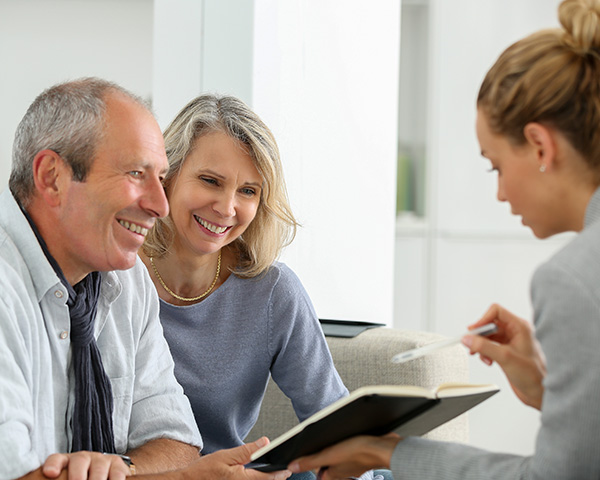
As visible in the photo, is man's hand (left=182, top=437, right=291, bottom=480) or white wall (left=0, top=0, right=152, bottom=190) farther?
white wall (left=0, top=0, right=152, bottom=190)

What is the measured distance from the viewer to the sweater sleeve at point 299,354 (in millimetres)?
1699

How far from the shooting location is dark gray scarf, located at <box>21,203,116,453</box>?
1.30m

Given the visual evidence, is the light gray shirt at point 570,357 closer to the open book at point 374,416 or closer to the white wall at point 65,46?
the open book at point 374,416

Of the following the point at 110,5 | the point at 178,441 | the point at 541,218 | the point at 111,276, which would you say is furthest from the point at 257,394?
the point at 110,5

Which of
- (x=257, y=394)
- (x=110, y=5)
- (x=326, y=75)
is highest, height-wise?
(x=110, y=5)

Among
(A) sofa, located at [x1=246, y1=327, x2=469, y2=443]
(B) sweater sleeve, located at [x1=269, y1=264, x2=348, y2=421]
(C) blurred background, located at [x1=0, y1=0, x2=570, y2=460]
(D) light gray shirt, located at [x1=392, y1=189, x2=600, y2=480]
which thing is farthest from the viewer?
(C) blurred background, located at [x1=0, y1=0, x2=570, y2=460]

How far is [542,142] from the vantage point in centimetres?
Answer: 103

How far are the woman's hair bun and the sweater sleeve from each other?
875 mm

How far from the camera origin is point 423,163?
412 centimetres

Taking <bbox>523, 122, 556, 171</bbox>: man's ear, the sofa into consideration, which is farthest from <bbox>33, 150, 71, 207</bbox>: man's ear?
the sofa

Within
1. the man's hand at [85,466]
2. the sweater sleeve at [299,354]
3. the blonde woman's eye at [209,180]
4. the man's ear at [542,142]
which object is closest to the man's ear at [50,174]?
the man's hand at [85,466]

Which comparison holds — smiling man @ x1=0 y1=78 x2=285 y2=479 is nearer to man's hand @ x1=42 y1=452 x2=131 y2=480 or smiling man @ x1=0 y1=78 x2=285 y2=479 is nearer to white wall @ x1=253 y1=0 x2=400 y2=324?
man's hand @ x1=42 y1=452 x2=131 y2=480

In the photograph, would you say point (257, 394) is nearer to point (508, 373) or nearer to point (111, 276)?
point (111, 276)

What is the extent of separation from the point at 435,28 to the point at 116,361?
302 cm
